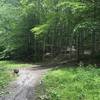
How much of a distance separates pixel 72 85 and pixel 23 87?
2472 millimetres

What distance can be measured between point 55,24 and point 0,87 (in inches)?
420

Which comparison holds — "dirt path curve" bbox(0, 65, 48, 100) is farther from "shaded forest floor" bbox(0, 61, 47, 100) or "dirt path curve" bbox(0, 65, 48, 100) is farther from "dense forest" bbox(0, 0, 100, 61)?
"dense forest" bbox(0, 0, 100, 61)

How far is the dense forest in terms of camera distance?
23297 millimetres

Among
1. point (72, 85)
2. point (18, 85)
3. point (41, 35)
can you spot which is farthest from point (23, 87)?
point (41, 35)

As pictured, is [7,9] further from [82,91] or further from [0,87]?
[82,91]

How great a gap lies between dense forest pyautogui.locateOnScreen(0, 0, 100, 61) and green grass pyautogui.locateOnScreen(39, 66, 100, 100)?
644cm

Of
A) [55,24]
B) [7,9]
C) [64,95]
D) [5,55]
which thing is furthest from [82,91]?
[7,9]

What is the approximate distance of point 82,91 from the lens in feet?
44.0

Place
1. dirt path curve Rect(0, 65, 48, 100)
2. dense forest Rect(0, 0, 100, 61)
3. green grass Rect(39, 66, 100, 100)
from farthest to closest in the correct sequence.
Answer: dense forest Rect(0, 0, 100, 61) → dirt path curve Rect(0, 65, 48, 100) → green grass Rect(39, 66, 100, 100)

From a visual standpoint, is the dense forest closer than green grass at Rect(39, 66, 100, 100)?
No

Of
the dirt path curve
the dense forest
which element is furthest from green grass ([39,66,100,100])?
the dense forest

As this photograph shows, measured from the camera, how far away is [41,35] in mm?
25734

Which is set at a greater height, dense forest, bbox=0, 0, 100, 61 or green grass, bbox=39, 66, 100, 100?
dense forest, bbox=0, 0, 100, 61

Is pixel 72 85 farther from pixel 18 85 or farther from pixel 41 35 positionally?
pixel 41 35
